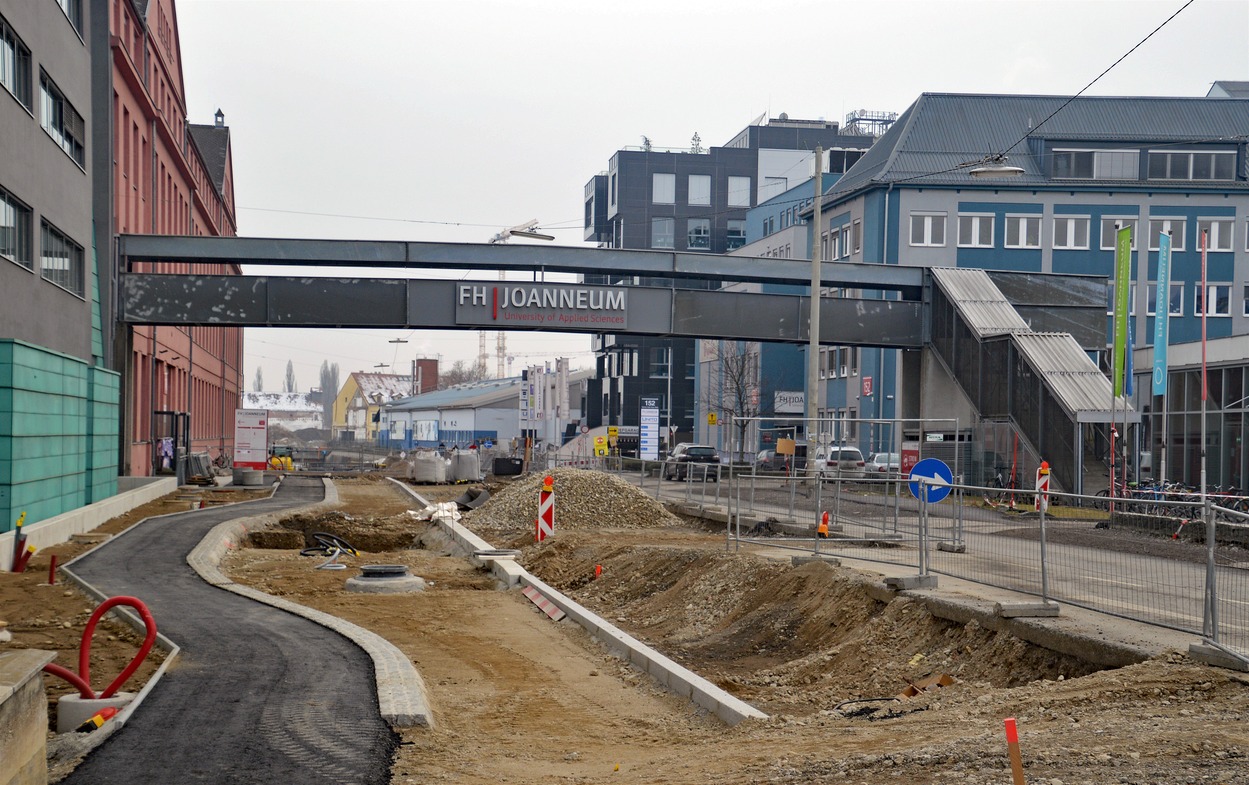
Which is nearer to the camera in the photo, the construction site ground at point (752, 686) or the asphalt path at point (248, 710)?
the construction site ground at point (752, 686)

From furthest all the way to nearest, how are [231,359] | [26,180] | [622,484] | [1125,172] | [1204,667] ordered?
1. [231,359]
2. [1125,172]
3. [622,484]
4. [26,180]
5. [1204,667]

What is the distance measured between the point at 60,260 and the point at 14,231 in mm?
4176

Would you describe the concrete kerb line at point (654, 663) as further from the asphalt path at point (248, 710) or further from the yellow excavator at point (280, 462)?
the yellow excavator at point (280, 462)

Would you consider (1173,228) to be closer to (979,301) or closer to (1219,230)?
(1219,230)

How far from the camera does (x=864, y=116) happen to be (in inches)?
4343

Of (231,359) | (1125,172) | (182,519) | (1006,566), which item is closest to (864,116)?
(1125,172)

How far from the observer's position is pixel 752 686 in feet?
37.6

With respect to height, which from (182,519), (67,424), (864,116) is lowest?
(182,519)

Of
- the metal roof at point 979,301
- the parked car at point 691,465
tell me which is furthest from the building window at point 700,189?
the metal roof at point 979,301

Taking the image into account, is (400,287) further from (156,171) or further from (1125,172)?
(1125,172)

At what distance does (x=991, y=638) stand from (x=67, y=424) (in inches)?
779

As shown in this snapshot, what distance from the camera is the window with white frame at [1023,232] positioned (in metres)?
58.1

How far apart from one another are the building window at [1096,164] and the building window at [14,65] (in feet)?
159

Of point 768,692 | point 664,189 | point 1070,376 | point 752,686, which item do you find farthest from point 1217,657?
point 664,189
